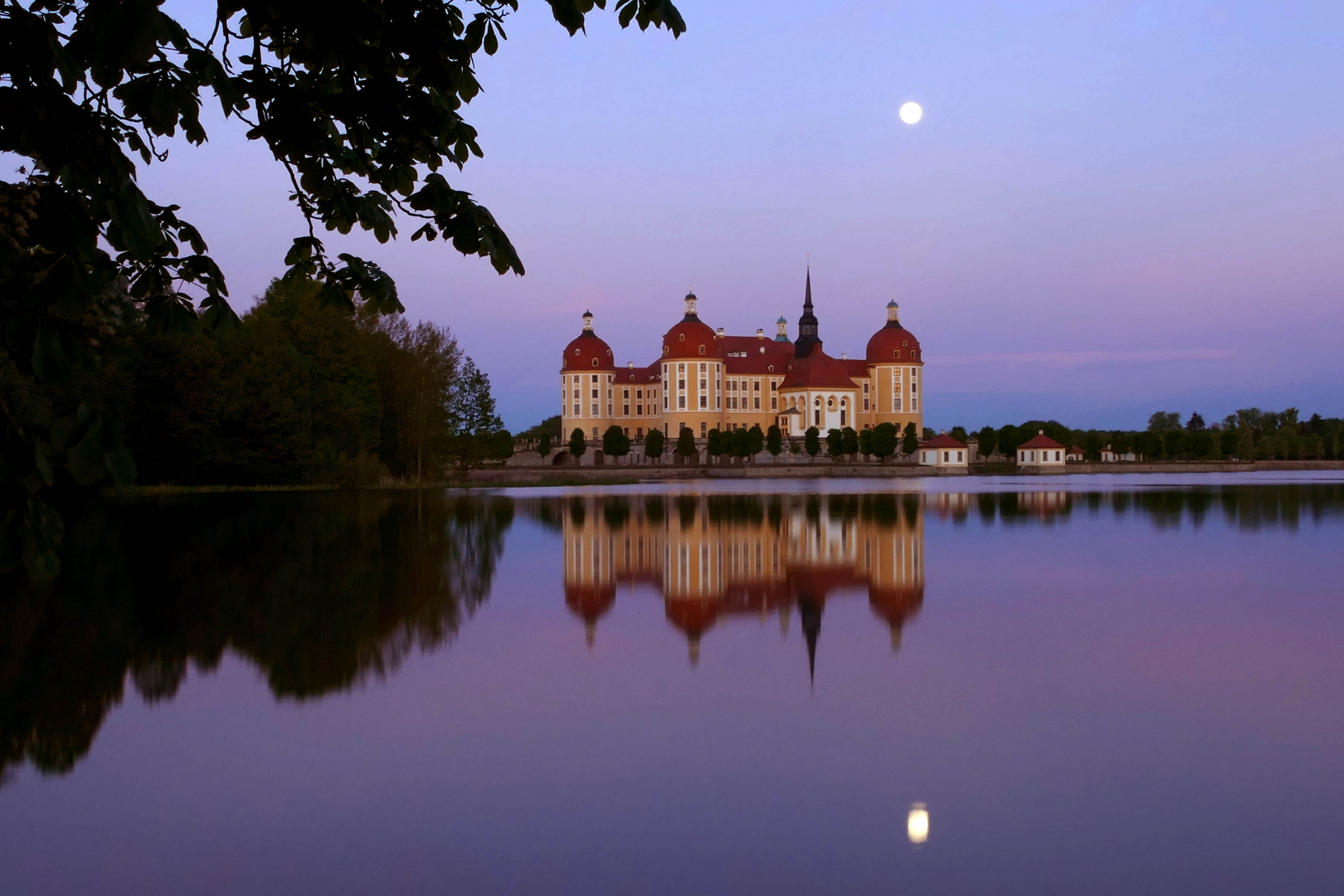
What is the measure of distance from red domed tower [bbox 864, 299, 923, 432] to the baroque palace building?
8cm

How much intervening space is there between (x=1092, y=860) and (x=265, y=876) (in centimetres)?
293

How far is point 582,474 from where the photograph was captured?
73.2m

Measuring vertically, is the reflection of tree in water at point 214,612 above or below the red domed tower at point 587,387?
below

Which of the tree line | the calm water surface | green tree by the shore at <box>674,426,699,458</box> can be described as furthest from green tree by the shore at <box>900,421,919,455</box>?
the calm water surface

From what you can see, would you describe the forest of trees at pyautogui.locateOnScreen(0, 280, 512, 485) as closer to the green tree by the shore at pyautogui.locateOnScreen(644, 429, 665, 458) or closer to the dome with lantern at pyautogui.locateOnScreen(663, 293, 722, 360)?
the green tree by the shore at pyautogui.locateOnScreen(644, 429, 665, 458)

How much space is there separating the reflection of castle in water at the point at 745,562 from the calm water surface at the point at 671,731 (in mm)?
124

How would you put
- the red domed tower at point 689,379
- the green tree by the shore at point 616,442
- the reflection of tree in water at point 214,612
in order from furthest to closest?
the red domed tower at point 689,379
the green tree by the shore at point 616,442
the reflection of tree in water at point 214,612

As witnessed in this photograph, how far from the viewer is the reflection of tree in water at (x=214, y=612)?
694 centimetres

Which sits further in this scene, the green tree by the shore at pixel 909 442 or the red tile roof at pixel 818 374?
the red tile roof at pixel 818 374

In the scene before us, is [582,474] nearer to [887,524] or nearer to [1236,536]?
[887,524]

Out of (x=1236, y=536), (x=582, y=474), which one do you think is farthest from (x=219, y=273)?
(x=582, y=474)

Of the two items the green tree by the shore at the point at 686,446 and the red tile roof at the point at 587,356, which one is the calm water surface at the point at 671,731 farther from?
the red tile roof at the point at 587,356

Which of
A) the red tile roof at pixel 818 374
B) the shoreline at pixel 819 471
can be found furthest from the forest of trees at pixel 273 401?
the red tile roof at pixel 818 374

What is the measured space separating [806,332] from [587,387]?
23443 millimetres
